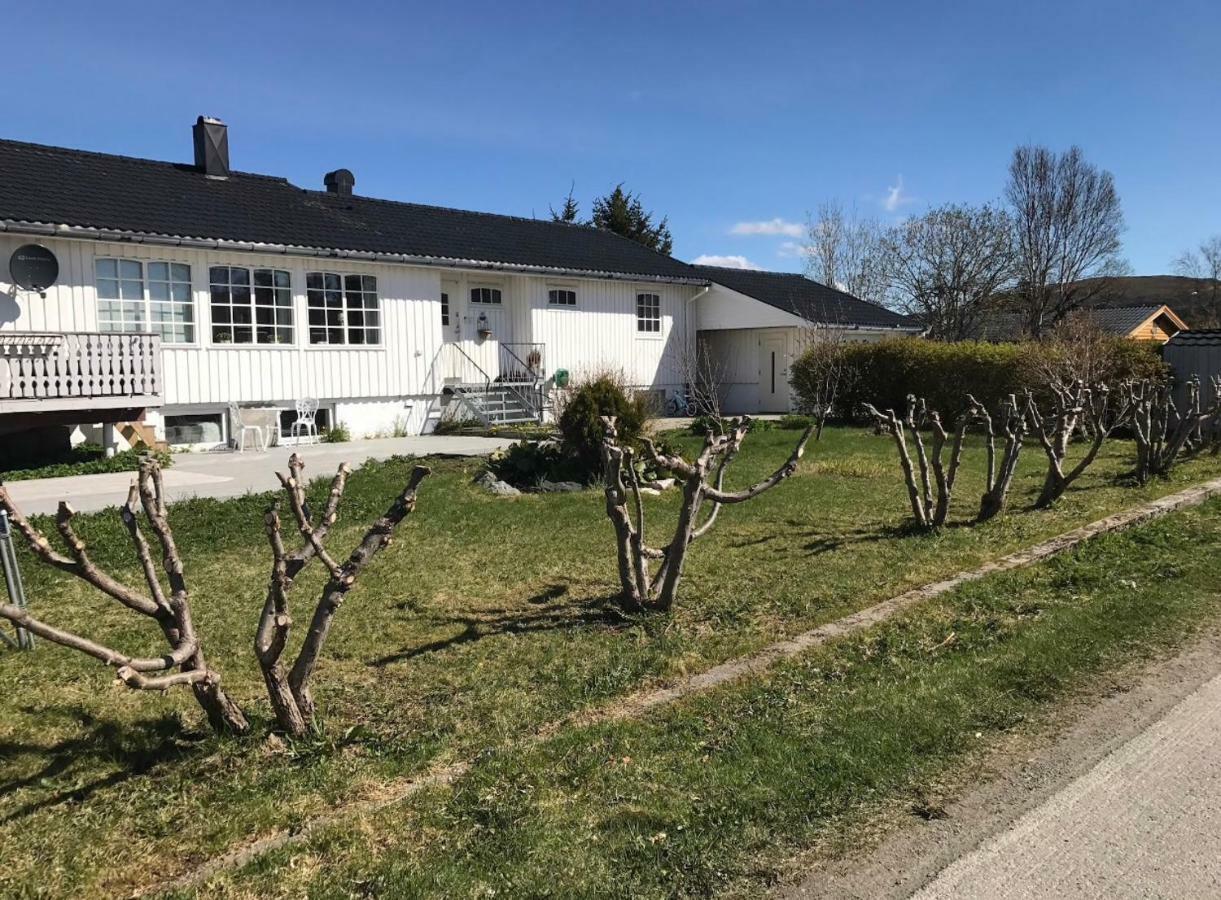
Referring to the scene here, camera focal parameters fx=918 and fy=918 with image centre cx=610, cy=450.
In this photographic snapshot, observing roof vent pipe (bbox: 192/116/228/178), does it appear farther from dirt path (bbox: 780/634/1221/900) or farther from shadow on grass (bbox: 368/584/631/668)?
dirt path (bbox: 780/634/1221/900)

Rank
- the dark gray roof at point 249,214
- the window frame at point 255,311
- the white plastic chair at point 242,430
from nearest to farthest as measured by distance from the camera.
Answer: the dark gray roof at point 249,214 → the white plastic chair at point 242,430 → the window frame at point 255,311

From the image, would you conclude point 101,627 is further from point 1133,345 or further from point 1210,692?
point 1133,345

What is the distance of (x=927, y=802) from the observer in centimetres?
365

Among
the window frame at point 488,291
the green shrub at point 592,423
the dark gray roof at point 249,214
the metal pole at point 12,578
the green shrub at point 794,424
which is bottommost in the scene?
the metal pole at point 12,578

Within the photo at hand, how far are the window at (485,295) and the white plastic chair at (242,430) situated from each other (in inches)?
272

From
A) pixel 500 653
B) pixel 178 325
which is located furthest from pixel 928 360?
pixel 500 653

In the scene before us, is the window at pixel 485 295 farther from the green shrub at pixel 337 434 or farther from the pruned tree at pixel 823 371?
the pruned tree at pixel 823 371

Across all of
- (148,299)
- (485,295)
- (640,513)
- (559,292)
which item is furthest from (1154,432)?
(148,299)

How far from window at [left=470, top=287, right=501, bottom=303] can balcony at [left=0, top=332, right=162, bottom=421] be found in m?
8.73

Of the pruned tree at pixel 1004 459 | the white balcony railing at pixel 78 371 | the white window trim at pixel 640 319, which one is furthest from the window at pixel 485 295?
the pruned tree at pixel 1004 459

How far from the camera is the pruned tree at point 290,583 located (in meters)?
3.96

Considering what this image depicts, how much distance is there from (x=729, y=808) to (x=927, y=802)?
0.80m

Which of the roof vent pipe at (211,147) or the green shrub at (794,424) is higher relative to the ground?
the roof vent pipe at (211,147)

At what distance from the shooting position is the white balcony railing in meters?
12.8
